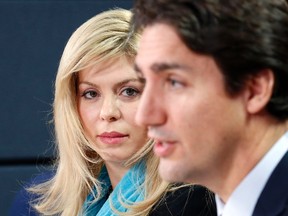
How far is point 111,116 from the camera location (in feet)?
4.31

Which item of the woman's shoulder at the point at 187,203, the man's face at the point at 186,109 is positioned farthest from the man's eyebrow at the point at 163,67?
the woman's shoulder at the point at 187,203

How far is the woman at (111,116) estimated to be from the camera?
131 cm

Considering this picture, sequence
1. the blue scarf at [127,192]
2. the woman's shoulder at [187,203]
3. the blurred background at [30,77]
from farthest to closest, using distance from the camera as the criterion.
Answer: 1. the blurred background at [30,77]
2. the blue scarf at [127,192]
3. the woman's shoulder at [187,203]

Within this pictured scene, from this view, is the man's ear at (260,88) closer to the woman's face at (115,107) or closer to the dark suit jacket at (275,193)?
the dark suit jacket at (275,193)

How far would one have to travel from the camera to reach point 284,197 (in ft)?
2.78

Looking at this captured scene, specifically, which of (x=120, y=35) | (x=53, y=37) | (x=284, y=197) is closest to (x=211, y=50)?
(x=284, y=197)

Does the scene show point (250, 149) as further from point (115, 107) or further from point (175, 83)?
point (115, 107)

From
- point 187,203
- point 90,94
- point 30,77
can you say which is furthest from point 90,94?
point 30,77

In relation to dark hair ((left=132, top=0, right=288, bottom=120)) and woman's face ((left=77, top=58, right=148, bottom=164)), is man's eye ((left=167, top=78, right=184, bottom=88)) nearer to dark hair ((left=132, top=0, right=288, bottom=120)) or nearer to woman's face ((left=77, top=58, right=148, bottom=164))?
dark hair ((left=132, top=0, right=288, bottom=120))

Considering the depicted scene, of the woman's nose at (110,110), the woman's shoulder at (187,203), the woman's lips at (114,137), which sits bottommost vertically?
the woman's shoulder at (187,203)

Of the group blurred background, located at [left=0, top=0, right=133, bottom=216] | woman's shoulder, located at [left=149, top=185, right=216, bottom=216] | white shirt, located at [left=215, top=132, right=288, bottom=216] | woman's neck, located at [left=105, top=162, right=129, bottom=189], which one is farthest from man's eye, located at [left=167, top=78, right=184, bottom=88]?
blurred background, located at [left=0, top=0, right=133, bottom=216]

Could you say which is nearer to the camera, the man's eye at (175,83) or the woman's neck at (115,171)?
the man's eye at (175,83)

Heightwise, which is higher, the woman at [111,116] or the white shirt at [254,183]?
the woman at [111,116]

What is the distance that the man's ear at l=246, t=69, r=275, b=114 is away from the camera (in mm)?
829
